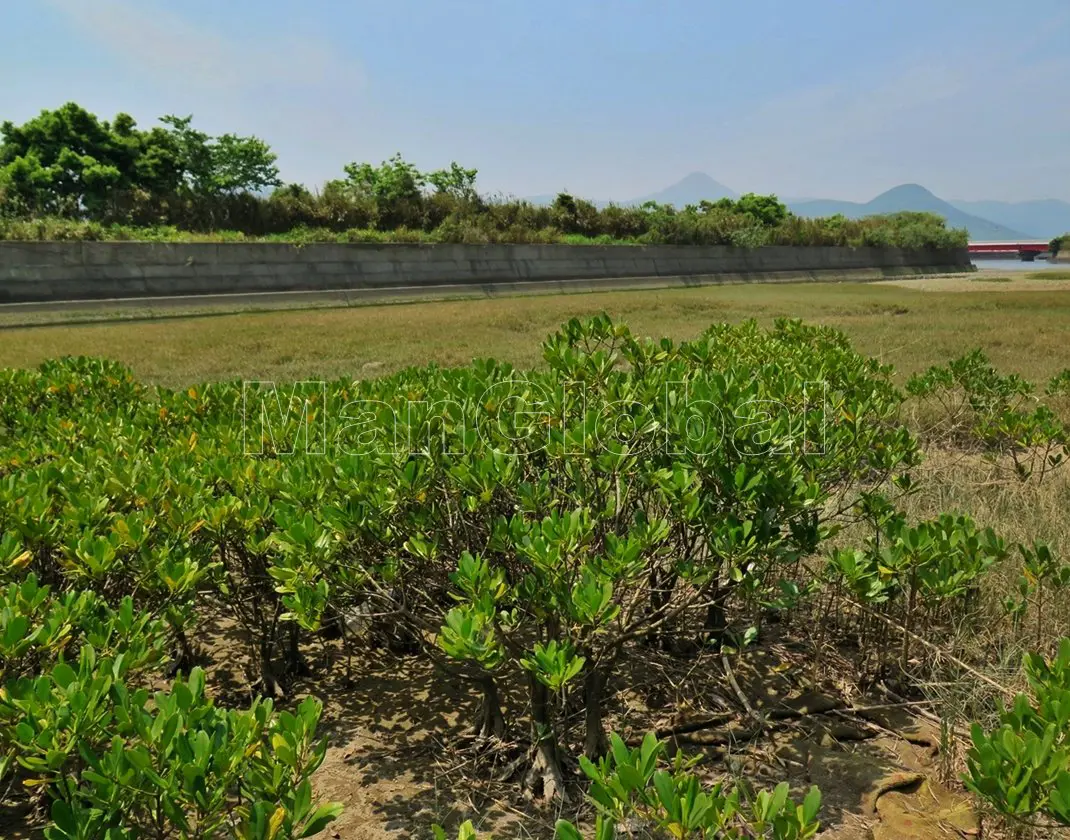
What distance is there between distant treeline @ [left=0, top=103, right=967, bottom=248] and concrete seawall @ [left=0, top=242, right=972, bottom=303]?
1.01 meters

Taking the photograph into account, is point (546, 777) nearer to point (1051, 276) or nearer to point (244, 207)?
point (244, 207)

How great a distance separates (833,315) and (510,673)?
13.2 meters

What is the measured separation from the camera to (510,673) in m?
2.60

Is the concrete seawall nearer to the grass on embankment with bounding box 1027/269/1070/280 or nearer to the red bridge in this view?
the grass on embankment with bounding box 1027/269/1070/280

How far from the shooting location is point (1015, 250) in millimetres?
64062

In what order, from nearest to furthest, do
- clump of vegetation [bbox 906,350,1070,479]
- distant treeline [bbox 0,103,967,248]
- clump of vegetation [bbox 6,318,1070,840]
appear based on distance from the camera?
clump of vegetation [bbox 6,318,1070,840] → clump of vegetation [bbox 906,350,1070,479] → distant treeline [bbox 0,103,967,248]

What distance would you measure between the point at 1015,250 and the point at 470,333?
67.6m

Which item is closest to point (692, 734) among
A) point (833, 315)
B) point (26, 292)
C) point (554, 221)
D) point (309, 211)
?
point (833, 315)

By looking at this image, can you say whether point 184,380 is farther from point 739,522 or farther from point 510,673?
point 739,522

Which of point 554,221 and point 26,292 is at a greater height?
point 554,221

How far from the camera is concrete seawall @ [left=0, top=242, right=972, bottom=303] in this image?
14695 mm

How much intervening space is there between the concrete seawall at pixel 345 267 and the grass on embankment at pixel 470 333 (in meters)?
2.97

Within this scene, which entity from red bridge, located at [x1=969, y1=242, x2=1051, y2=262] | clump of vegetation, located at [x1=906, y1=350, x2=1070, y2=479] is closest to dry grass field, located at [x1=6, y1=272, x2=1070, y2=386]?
clump of vegetation, located at [x1=906, y1=350, x2=1070, y2=479]

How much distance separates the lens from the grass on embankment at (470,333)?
353 inches
